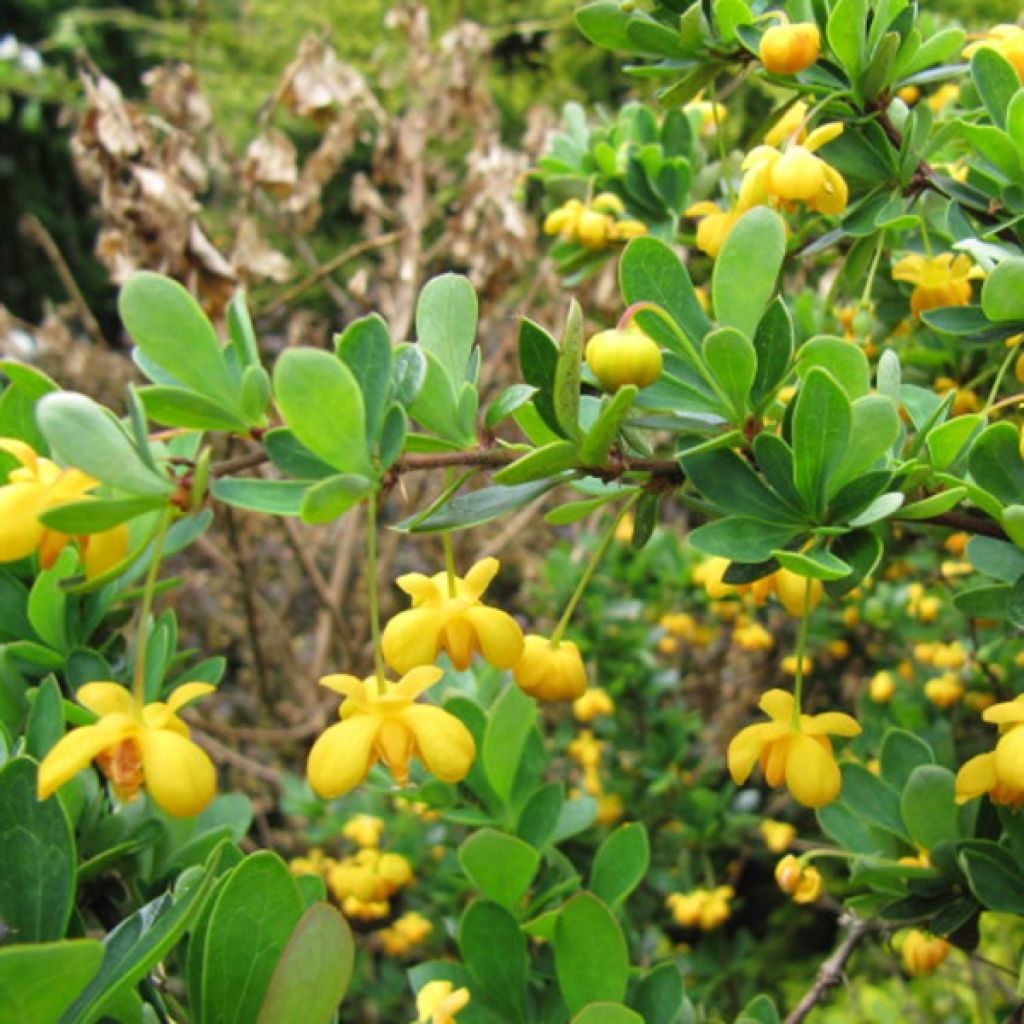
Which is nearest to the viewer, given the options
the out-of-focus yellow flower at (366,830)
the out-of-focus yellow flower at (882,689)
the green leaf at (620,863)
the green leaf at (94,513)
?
the green leaf at (94,513)

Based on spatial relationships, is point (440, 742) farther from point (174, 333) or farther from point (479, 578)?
point (174, 333)

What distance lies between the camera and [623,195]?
153 cm

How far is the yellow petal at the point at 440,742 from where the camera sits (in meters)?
0.73

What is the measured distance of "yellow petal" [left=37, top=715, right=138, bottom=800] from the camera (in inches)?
25.0

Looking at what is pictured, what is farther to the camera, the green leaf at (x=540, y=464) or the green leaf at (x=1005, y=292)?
the green leaf at (x=1005, y=292)

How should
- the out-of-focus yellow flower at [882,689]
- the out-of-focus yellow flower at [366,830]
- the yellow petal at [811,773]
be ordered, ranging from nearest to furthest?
the yellow petal at [811,773], the out-of-focus yellow flower at [882,689], the out-of-focus yellow flower at [366,830]

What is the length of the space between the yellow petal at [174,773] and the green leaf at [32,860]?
0.05 m

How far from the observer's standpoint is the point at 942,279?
1095 millimetres

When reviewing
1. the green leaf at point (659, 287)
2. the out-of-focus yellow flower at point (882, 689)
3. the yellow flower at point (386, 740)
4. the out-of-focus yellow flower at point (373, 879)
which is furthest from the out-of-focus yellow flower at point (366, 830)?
the green leaf at point (659, 287)

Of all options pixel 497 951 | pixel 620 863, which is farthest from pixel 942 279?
pixel 497 951

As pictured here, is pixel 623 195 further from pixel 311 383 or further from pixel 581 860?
pixel 581 860

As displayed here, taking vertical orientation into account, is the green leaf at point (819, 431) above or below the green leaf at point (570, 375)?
below

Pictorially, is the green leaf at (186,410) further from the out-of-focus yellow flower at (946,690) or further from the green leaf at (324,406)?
the out-of-focus yellow flower at (946,690)

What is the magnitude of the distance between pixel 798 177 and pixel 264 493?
0.52 metres
